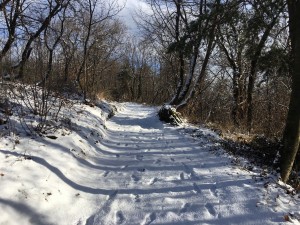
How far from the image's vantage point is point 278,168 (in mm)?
7973

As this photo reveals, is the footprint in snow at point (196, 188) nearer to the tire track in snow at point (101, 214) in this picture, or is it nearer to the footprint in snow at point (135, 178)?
the footprint in snow at point (135, 178)

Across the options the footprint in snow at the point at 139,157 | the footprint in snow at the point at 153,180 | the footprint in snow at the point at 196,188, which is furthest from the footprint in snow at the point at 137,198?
the footprint in snow at the point at 139,157

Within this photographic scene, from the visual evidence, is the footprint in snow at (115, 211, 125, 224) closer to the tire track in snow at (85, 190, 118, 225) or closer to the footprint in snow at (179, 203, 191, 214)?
the tire track in snow at (85, 190, 118, 225)

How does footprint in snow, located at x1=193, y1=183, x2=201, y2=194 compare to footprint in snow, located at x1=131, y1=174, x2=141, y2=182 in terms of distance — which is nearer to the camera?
footprint in snow, located at x1=193, y1=183, x2=201, y2=194

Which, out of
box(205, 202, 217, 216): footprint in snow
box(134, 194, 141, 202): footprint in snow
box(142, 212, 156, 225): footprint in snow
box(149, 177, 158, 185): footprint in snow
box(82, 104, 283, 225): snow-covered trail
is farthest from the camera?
box(149, 177, 158, 185): footprint in snow

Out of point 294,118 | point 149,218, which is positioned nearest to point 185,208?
point 149,218

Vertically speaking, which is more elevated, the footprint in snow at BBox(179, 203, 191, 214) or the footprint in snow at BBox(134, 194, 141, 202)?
the footprint in snow at BBox(179, 203, 191, 214)

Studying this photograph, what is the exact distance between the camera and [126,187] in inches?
238

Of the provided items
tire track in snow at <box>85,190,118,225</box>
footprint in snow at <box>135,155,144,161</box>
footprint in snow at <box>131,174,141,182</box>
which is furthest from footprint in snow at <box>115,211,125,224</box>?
footprint in snow at <box>135,155,144,161</box>

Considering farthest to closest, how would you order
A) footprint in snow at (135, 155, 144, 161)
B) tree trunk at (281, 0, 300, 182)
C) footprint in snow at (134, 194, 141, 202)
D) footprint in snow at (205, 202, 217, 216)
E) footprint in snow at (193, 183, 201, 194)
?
footprint in snow at (135, 155, 144, 161) → tree trunk at (281, 0, 300, 182) → footprint in snow at (193, 183, 201, 194) → footprint in snow at (134, 194, 141, 202) → footprint in snow at (205, 202, 217, 216)

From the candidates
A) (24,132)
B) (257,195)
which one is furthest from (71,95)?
(257,195)

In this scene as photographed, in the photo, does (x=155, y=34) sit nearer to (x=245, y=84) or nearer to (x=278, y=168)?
(x=245, y=84)

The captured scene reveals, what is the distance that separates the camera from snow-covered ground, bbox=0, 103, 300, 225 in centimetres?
465

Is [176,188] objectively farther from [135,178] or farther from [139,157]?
[139,157]
